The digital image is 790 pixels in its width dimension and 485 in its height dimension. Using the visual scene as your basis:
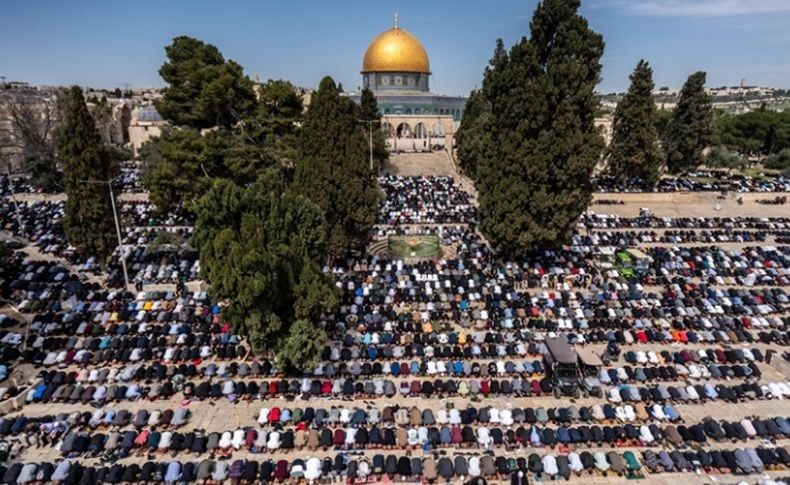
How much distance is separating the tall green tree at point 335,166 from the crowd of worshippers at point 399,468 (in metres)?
14.7

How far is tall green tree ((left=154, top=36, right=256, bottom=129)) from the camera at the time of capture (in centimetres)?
2945

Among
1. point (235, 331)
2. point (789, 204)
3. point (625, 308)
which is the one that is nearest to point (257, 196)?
point (235, 331)

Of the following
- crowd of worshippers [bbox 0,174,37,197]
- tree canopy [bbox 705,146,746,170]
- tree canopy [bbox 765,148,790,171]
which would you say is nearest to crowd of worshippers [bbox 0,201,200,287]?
crowd of worshippers [bbox 0,174,37,197]

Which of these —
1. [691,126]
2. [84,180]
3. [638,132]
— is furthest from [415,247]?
[691,126]

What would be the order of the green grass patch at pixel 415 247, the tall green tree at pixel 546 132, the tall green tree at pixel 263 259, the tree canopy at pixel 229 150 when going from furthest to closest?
1. the green grass patch at pixel 415 247
2. the tree canopy at pixel 229 150
3. the tall green tree at pixel 546 132
4. the tall green tree at pixel 263 259

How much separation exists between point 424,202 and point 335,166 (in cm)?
1629

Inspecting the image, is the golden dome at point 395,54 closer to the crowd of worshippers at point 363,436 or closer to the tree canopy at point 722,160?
the tree canopy at point 722,160

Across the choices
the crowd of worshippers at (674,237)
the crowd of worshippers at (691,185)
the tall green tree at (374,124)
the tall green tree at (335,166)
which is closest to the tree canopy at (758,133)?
the crowd of worshippers at (691,185)

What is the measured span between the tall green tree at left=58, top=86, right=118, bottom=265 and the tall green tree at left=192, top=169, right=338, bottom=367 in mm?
11393

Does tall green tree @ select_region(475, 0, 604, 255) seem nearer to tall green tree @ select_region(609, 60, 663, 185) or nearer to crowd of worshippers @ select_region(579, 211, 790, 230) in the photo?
crowd of worshippers @ select_region(579, 211, 790, 230)

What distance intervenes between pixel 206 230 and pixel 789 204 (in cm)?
5204

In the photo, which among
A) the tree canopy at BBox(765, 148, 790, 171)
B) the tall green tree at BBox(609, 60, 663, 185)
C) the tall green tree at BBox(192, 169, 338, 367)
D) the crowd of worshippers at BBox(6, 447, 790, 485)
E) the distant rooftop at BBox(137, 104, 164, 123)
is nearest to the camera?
the crowd of worshippers at BBox(6, 447, 790, 485)

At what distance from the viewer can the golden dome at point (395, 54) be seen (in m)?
73.9

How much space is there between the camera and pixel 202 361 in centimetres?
1920
